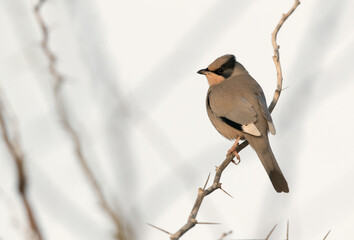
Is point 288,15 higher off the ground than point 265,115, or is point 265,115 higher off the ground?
point 288,15

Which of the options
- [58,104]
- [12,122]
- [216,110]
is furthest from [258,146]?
[12,122]

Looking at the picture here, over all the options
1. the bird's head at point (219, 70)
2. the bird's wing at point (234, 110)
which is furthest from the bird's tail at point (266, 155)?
the bird's head at point (219, 70)

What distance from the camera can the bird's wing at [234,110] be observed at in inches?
218

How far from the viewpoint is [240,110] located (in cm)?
576

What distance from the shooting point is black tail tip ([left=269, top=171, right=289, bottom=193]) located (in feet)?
16.8

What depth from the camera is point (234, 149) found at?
5363 mm

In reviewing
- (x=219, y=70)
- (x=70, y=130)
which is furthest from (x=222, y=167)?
(x=219, y=70)

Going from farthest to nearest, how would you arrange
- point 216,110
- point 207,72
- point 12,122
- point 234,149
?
1. point 207,72
2. point 216,110
3. point 234,149
4. point 12,122

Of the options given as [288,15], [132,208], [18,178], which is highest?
[288,15]

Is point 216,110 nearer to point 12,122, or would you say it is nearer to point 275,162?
point 275,162

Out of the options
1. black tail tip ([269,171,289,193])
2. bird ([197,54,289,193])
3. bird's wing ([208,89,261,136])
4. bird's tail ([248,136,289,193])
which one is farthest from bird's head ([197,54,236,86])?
black tail tip ([269,171,289,193])

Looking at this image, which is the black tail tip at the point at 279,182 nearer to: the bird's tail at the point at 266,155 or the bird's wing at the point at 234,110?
the bird's tail at the point at 266,155

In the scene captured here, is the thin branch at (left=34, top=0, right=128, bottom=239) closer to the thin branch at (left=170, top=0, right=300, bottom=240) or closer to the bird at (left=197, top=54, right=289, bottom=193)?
the thin branch at (left=170, top=0, right=300, bottom=240)

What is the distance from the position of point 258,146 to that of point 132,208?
2264 mm
